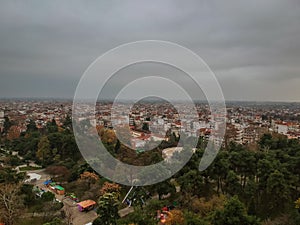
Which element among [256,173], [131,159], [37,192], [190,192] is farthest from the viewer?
[131,159]

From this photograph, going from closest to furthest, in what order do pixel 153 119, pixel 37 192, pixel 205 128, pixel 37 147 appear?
pixel 37 192 → pixel 37 147 → pixel 205 128 → pixel 153 119

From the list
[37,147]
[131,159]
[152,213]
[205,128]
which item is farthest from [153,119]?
[152,213]

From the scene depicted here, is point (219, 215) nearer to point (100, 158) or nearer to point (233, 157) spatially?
point (233, 157)

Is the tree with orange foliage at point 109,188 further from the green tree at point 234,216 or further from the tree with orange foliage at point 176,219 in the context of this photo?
the green tree at point 234,216

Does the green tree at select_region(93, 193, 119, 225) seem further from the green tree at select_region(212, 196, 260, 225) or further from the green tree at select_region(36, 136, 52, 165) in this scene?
the green tree at select_region(36, 136, 52, 165)

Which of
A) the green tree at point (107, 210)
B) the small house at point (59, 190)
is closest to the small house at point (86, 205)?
the small house at point (59, 190)

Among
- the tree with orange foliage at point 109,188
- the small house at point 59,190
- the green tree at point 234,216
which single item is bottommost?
the small house at point 59,190

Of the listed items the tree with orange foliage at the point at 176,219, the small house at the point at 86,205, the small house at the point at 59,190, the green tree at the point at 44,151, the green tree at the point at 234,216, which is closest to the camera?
the green tree at the point at 234,216

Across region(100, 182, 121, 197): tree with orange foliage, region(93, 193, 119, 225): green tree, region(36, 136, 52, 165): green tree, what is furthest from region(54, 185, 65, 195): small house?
region(93, 193, 119, 225): green tree

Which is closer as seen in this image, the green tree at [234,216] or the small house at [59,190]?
the green tree at [234,216]

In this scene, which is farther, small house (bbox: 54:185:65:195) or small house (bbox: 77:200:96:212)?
small house (bbox: 54:185:65:195)

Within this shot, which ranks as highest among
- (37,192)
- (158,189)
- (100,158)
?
(100,158)
